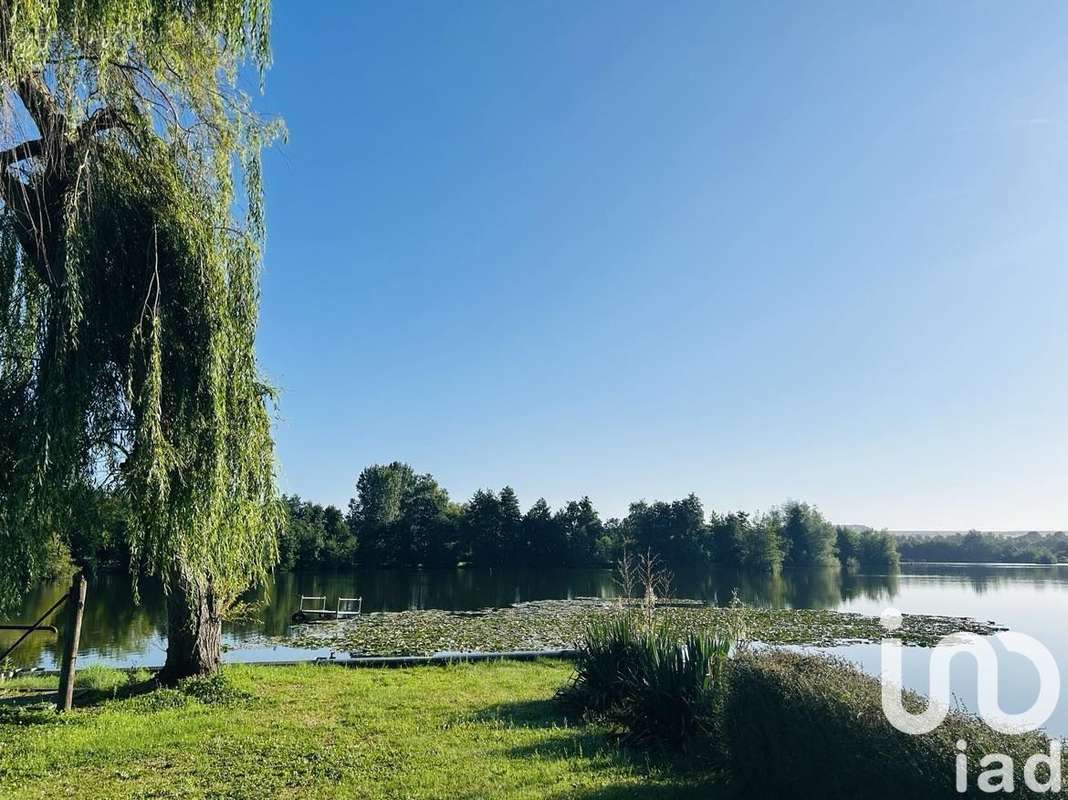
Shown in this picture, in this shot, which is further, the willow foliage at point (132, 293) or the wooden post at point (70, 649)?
the wooden post at point (70, 649)

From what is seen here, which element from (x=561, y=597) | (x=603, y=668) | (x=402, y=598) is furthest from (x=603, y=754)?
(x=561, y=597)

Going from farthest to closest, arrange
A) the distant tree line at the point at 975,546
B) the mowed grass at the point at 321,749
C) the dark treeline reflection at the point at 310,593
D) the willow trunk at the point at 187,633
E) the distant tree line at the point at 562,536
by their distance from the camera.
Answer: the distant tree line at the point at 975,546
the distant tree line at the point at 562,536
the dark treeline reflection at the point at 310,593
the willow trunk at the point at 187,633
the mowed grass at the point at 321,749

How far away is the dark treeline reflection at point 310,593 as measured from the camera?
15.7m

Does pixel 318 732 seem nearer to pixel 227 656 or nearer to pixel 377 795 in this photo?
pixel 377 795

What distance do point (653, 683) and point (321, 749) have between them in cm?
308

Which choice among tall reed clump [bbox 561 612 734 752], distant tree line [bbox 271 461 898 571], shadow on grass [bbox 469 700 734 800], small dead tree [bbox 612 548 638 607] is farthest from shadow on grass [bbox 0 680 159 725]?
distant tree line [bbox 271 461 898 571]

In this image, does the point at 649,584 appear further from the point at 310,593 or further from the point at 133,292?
the point at 310,593

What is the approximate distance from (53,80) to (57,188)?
1.19 meters

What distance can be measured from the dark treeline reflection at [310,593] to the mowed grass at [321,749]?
150 centimetres

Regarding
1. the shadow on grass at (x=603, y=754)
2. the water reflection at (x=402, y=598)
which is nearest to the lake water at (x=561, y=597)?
the water reflection at (x=402, y=598)

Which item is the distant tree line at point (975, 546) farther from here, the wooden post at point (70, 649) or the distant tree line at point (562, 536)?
the wooden post at point (70, 649)

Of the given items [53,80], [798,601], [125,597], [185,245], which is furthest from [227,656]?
[798,601]

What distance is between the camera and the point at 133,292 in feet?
21.8

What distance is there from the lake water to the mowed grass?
8.21 feet
